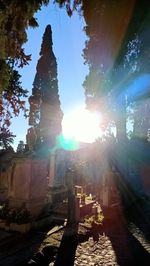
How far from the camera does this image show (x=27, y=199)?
36.0 ft

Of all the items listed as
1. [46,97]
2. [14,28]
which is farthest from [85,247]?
[46,97]

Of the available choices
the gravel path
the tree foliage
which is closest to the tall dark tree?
the gravel path

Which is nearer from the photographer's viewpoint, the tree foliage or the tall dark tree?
the tree foliage

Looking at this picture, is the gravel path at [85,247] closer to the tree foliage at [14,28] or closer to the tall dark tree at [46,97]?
the tree foliage at [14,28]

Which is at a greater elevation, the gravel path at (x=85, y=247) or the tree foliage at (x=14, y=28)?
the tree foliage at (x=14, y=28)

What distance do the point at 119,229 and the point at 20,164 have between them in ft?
15.5

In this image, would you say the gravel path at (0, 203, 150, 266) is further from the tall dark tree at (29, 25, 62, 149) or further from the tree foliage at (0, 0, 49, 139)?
the tall dark tree at (29, 25, 62, 149)

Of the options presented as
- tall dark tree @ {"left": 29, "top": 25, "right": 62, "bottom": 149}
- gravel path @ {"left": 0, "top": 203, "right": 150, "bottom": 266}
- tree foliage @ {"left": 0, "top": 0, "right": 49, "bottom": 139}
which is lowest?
gravel path @ {"left": 0, "top": 203, "right": 150, "bottom": 266}

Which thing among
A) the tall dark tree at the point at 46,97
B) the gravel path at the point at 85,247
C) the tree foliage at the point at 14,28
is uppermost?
the tall dark tree at the point at 46,97

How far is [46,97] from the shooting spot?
97.3 feet

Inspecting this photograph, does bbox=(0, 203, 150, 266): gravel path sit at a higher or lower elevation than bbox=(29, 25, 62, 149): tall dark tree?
lower

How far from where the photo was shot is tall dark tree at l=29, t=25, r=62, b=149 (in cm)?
2953

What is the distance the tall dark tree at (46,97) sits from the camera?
2953cm

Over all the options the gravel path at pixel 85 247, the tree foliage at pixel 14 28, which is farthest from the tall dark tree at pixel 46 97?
the tree foliage at pixel 14 28
